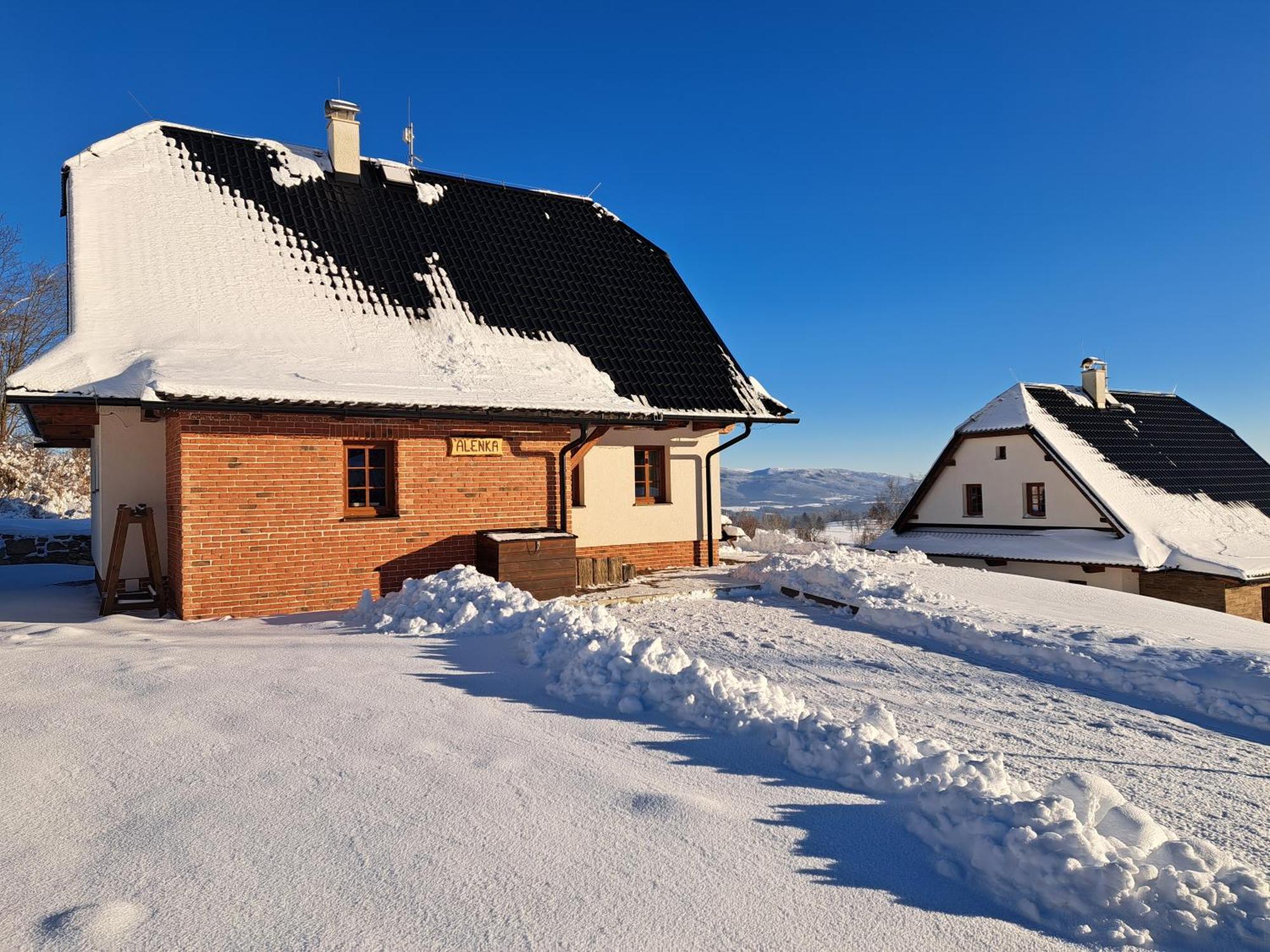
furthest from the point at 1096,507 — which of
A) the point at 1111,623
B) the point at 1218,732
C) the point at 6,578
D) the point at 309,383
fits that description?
the point at 6,578

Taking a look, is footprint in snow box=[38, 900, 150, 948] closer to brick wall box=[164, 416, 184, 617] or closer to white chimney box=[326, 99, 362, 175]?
brick wall box=[164, 416, 184, 617]

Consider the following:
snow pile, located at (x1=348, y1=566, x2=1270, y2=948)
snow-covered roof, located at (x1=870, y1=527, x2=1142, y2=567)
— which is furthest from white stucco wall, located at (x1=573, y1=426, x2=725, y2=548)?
snow-covered roof, located at (x1=870, y1=527, x2=1142, y2=567)

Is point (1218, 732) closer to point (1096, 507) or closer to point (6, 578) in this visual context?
point (1096, 507)

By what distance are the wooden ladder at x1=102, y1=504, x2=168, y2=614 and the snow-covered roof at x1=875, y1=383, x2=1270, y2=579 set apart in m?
17.6

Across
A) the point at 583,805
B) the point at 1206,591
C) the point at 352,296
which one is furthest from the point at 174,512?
the point at 1206,591

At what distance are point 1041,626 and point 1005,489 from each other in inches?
506

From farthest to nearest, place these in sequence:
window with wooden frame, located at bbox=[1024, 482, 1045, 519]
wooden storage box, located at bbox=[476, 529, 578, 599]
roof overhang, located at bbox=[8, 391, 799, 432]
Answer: window with wooden frame, located at bbox=[1024, 482, 1045, 519], wooden storage box, located at bbox=[476, 529, 578, 599], roof overhang, located at bbox=[8, 391, 799, 432]

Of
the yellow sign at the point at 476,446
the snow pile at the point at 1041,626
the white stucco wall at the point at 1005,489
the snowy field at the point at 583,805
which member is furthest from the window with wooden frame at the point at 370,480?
the white stucco wall at the point at 1005,489

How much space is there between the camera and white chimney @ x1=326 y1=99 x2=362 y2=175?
12.1 m

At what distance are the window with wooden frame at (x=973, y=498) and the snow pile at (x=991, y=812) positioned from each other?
16841 millimetres

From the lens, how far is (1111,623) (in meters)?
8.31

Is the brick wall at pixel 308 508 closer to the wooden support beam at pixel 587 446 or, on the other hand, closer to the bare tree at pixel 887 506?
the wooden support beam at pixel 587 446

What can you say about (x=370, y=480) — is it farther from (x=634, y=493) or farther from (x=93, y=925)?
(x=93, y=925)

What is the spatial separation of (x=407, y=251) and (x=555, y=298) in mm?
2451
